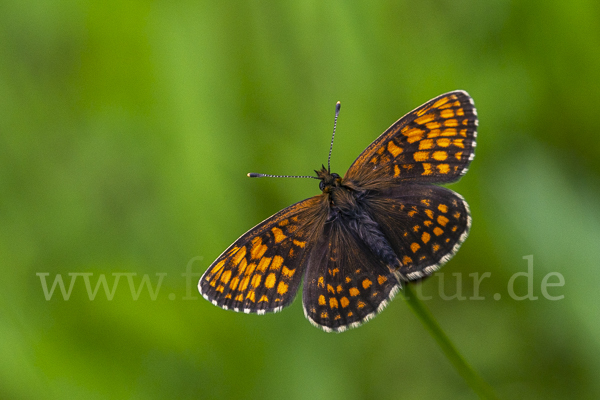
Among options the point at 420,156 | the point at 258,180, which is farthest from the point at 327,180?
the point at 258,180

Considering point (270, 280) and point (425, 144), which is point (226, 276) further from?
point (425, 144)

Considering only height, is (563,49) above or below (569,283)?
above

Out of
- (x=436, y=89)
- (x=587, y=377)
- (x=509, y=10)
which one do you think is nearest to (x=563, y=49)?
(x=509, y=10)

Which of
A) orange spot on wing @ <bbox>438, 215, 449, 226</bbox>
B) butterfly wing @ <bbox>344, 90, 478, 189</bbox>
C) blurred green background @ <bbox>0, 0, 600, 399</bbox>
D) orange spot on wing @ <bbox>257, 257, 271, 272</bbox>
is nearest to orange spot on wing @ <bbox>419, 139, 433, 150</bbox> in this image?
butterfly wing @ <bbox>344, 90, 478, 189</bbox>

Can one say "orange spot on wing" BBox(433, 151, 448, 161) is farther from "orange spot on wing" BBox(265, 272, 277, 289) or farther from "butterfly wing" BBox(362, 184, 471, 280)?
"orange spot on wing" BBox(265, 272, 277, 289)

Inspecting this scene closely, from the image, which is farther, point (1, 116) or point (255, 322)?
point (1, 116)

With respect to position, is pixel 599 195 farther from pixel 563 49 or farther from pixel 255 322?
pixel 255 322

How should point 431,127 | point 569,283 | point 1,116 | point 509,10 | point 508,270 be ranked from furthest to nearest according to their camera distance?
point 1,116 → point 509,10 → point 508,270 → point 569,283 → point 431,127

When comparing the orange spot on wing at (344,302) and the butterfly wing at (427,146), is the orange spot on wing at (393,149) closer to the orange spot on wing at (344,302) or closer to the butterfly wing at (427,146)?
the butterfly wing at (427,146)
